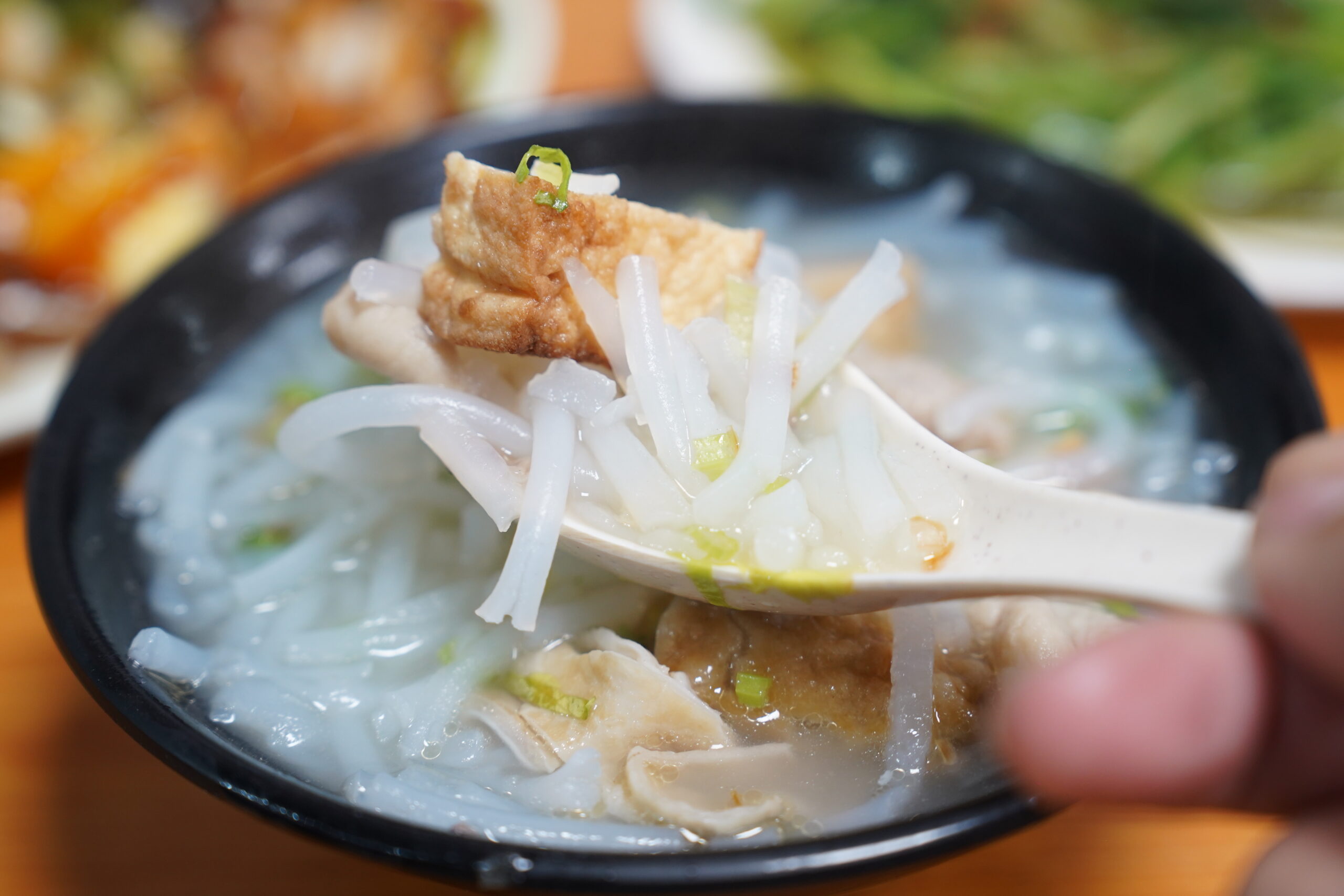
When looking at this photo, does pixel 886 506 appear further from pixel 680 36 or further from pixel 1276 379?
pixel 680 36

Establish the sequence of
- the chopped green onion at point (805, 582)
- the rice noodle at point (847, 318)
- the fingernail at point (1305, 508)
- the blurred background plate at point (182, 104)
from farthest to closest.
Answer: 1. the blurred background plate at point (182, 104)
2. the rice noodle at point (847, 318)
3. the chopped green onion at point (805, 582)
4. the fingernail at point (1305, 508)

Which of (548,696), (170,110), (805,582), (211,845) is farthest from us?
(170,110)

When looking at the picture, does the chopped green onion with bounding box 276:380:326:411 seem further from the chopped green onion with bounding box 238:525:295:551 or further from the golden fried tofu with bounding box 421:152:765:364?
the golden fried tofu with bounding box 421:152:765:364

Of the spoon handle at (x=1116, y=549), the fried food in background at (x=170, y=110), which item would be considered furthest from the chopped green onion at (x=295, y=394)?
the spoon handle at (x=1116, y=549)

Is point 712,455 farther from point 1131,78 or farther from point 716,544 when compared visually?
point 1131,78

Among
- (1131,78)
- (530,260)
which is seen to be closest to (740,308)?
(530,260)

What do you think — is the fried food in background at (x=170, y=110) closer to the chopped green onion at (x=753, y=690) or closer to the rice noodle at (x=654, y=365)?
the rice noodle at (x=654, y=365)
